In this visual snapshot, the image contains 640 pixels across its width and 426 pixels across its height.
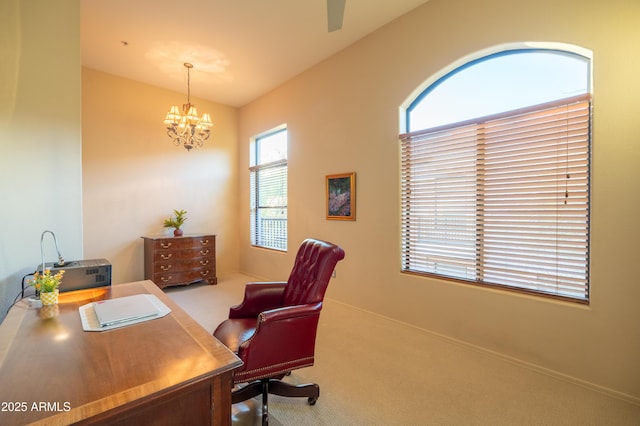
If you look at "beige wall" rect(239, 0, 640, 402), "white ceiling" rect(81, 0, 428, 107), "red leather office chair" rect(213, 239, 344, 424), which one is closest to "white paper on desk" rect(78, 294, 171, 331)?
"red leather office chair" rect(213, 239, 344, 424)

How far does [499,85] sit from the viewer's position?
2.67m

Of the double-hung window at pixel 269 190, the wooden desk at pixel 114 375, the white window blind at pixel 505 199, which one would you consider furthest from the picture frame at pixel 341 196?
the wooden desk at pixel 114 375

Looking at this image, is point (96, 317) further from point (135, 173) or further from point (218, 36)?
point (135, 173)

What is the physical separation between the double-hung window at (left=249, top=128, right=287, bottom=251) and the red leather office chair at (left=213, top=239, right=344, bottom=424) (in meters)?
2.73

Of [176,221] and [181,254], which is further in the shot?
[176,221]

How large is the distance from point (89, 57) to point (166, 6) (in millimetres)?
1975

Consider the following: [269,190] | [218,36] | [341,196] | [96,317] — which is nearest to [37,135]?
[96,317]

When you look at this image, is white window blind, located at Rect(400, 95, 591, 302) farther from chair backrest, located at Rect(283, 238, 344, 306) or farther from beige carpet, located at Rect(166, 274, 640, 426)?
chair backrest, located at Rect(283, 238, 344, 306)

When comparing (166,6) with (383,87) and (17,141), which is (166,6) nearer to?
(17,141)

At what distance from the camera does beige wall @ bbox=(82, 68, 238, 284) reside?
4531 millimetres

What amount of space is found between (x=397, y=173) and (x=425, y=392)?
2081 mm

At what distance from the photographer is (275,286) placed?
240 cm

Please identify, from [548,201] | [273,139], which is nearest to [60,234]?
[273,139]

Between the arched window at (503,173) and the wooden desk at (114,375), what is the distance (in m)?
2.45
